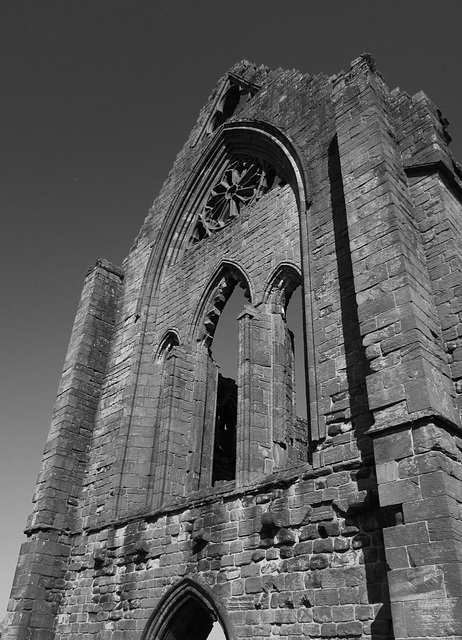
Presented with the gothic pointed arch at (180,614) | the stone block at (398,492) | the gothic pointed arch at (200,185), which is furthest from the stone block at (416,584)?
the gothic pointed arch at (200,185)

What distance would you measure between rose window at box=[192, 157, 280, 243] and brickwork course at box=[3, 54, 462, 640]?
0.04 m

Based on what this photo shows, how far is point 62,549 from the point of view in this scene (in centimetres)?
888

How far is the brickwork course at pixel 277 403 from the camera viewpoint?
15.6ft

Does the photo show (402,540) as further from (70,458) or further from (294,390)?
(70,458)

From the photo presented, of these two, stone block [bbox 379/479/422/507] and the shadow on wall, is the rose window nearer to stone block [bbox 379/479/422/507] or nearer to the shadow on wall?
the shadow on wall

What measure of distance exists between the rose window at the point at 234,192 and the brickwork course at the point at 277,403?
0.15 feet

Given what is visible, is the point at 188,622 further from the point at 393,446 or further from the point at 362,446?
the point at 393,446

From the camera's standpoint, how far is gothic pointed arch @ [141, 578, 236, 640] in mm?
6368

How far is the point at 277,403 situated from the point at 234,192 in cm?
482

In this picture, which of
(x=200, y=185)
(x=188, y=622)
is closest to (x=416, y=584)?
(x=188, y=622)

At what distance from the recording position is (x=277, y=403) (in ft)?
24.4

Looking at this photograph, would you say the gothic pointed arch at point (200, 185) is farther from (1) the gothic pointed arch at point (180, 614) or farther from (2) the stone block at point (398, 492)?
(2) the stone block at point (398, 492)

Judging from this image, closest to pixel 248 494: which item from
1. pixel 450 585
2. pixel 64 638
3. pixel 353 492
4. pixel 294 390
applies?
pixel 353 492

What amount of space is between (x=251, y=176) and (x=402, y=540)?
757 centimetres
